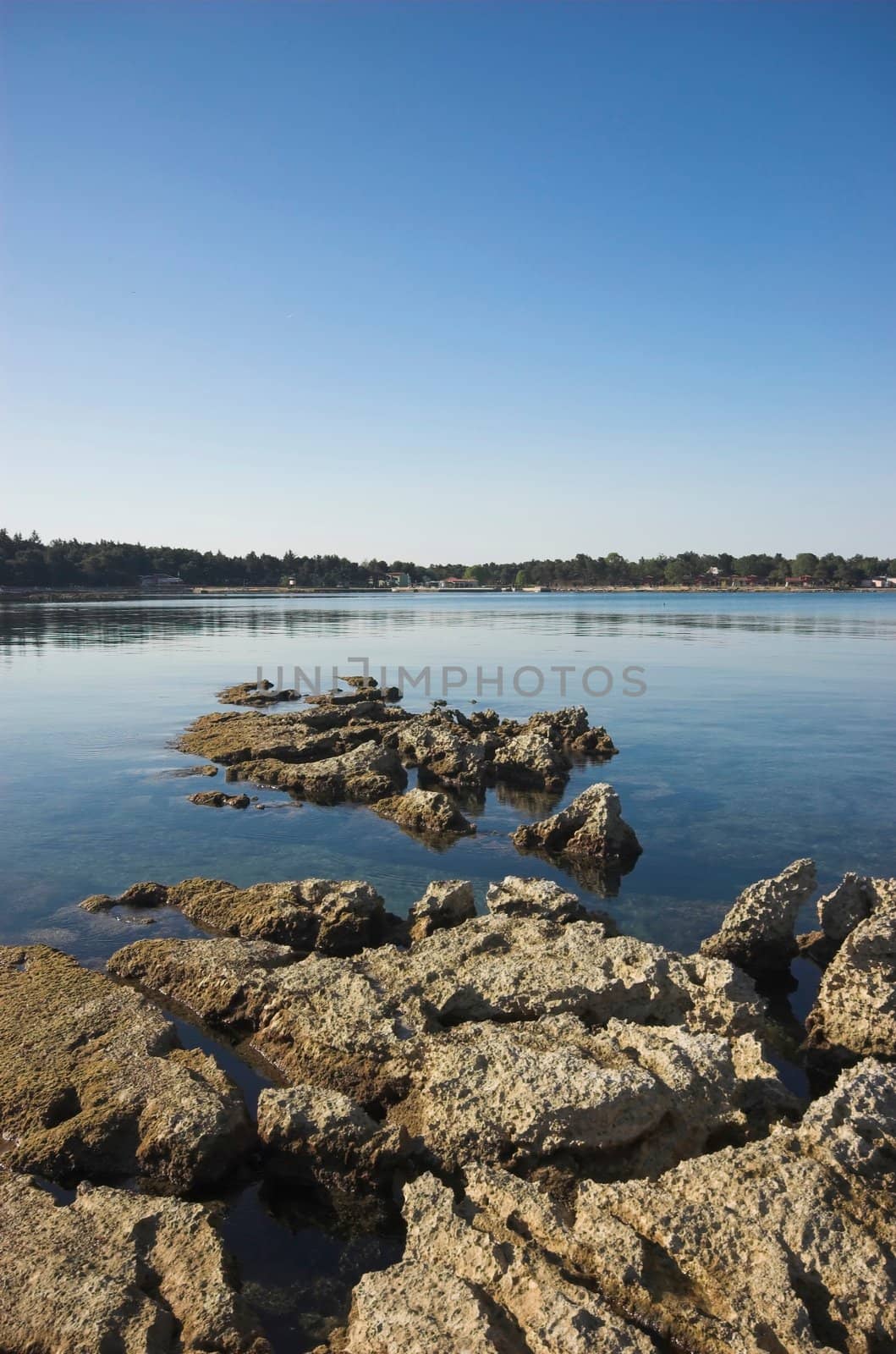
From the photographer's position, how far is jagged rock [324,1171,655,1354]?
16.4 feet

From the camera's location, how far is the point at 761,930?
11266 mm

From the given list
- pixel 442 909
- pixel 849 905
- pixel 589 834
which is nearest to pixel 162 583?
pixel 589 834

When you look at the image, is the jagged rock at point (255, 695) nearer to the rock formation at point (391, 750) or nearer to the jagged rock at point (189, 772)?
the rock formation at point (391, 750)

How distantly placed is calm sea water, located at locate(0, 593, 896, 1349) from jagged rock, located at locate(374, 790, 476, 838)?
0.40 m

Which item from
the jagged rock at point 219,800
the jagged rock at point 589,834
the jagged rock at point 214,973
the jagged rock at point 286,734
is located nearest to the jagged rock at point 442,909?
the jagged rock at point 214,973

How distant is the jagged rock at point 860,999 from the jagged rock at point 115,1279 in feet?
21.8

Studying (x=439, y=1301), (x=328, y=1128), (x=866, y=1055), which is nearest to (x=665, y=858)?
(x=866, y=1055)

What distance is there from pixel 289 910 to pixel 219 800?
7.92 metres

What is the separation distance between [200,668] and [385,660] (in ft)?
37.0

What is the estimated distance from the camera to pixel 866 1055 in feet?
29.1

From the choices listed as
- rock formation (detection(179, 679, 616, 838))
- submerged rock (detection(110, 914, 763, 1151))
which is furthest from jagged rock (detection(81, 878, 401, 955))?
rock formation (detection(179, 679, 616, 838))

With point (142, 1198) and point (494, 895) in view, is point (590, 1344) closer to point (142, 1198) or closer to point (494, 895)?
point (142, 1198)

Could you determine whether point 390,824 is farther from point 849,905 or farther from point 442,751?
point 849,905

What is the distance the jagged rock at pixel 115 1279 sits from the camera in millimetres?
5262
